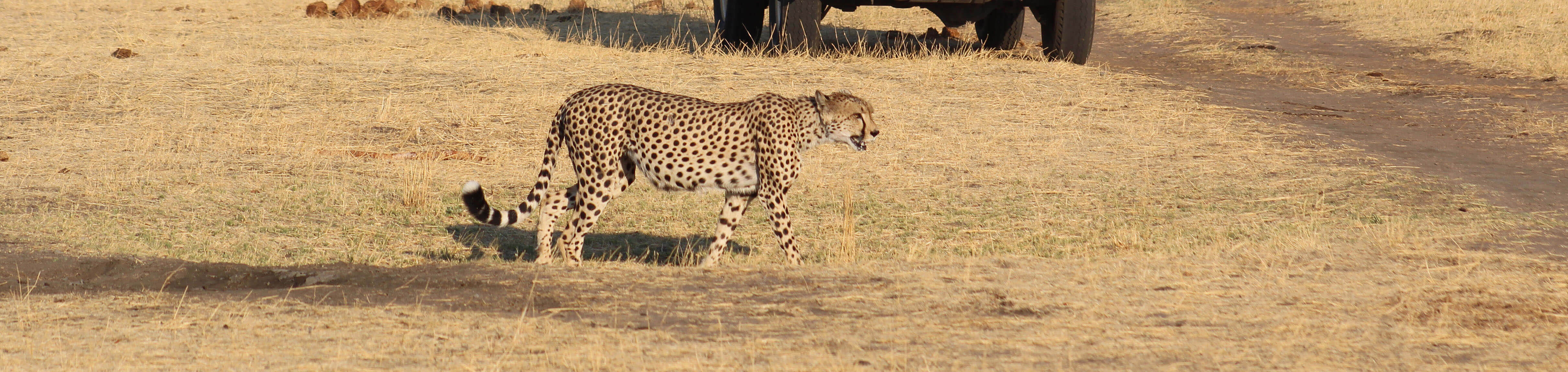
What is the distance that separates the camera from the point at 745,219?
928cm

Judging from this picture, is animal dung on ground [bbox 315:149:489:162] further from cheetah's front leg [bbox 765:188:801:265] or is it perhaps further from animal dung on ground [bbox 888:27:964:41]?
animal dung on ground [bbox 888:27:964:41]

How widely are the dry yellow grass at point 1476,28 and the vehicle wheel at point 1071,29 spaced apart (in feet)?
16.2

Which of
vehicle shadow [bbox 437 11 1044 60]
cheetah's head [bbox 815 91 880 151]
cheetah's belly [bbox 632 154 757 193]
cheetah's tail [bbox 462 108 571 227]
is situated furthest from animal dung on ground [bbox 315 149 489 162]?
vehicle shadow [bbox 437 11 1044 60]

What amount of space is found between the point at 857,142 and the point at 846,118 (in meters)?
0.16

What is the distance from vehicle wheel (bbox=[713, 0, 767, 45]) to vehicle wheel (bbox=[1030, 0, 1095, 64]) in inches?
131

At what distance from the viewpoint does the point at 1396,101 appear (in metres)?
14.0

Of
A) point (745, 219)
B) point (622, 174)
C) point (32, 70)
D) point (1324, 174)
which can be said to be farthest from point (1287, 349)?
point (32, 70)

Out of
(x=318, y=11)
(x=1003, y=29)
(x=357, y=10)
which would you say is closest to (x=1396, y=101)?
(x=1003, y=29)

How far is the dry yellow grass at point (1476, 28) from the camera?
16.4m

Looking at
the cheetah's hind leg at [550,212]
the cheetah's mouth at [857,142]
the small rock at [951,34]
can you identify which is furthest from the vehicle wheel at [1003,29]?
the cheetah's hind leg at [550,212]

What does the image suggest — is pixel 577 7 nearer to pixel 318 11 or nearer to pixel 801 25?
pixel 318 11

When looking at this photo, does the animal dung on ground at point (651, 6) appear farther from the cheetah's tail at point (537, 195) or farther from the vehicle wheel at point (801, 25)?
the cheetah's tail at point (537, 195)

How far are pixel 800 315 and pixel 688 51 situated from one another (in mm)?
10562

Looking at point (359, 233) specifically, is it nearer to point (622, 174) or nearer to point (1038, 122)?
point (622, 174)
